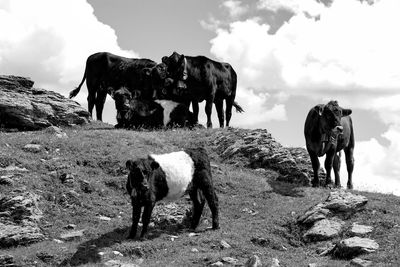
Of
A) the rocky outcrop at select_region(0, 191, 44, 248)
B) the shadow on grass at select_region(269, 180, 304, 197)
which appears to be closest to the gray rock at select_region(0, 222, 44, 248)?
the rocky outcrop at select_region(0, 191, 44, 248)

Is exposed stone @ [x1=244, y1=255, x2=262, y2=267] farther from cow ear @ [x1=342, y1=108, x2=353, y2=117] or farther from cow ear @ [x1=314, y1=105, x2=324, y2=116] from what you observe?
cow ear @ [x1=342, y1=108, x2=353, y2=117]

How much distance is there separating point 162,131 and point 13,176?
1061cm

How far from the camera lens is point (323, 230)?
15906mm

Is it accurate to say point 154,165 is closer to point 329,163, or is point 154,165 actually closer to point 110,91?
point 329,163

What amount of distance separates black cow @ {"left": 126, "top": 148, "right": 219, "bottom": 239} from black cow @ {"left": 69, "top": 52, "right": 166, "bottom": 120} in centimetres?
1464

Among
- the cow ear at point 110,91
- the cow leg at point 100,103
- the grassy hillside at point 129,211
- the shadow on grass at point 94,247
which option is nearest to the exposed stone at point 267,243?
the grassy hillside at point 129,211

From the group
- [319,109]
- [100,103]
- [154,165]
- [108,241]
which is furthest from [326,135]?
[100,103]

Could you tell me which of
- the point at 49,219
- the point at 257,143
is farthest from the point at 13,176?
Answer: the point at 257,143

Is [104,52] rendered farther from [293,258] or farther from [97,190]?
[293,258]

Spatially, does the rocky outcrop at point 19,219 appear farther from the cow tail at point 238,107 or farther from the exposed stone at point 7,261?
the cow tail at point 238,107

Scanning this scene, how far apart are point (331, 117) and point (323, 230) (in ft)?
20.2

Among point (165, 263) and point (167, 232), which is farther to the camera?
point (167, 232)

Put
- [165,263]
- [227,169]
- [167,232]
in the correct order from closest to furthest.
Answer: [165,263] → [167,232] → [227,169]

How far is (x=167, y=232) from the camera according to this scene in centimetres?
1573
